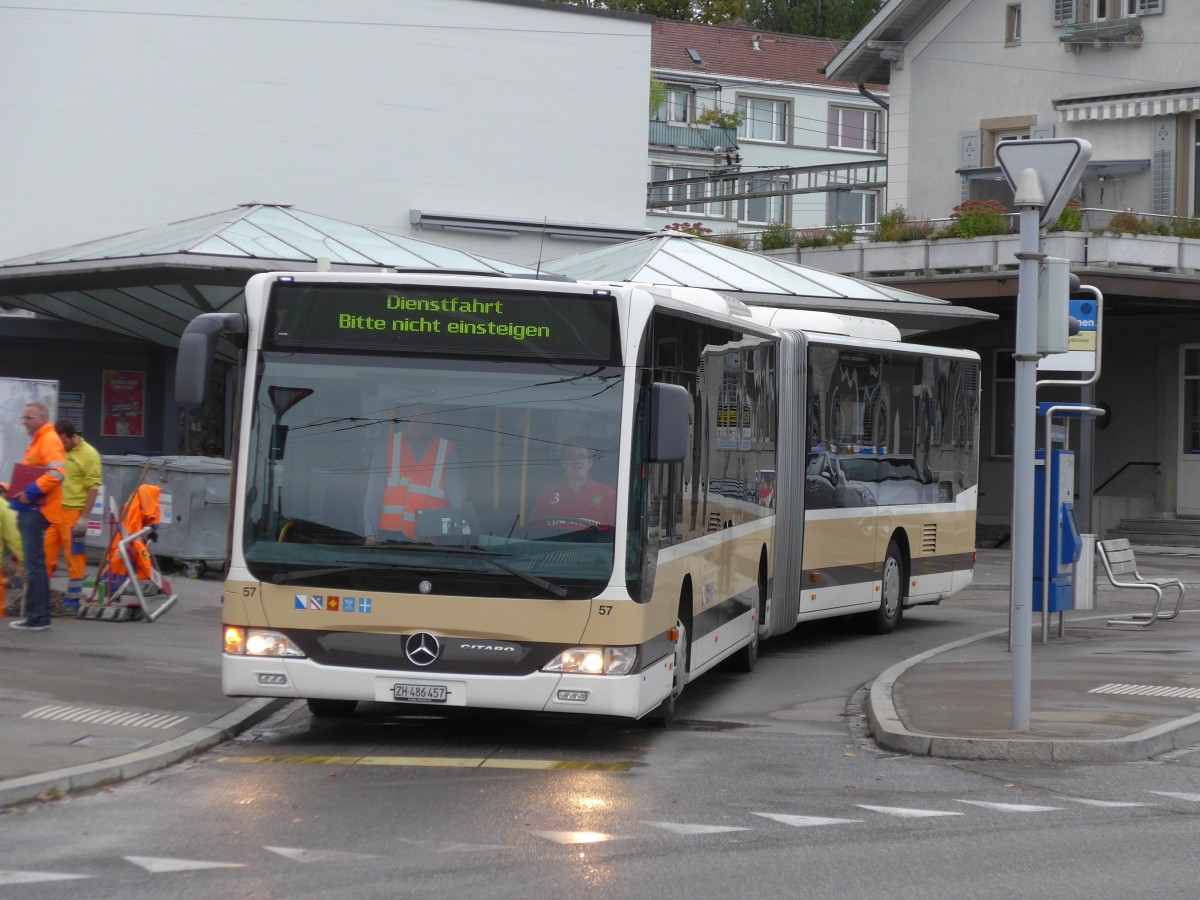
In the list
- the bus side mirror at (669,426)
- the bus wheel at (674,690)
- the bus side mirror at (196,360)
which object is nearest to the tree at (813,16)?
the bus wheel at (674,690)

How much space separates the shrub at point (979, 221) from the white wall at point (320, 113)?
7422 millimetres

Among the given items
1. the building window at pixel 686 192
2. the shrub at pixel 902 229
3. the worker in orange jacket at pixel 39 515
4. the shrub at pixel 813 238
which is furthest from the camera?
the building window at pixel 686 192

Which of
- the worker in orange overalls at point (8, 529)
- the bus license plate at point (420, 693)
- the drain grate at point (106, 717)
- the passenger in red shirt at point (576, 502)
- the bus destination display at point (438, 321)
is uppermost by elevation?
the bus destination display at point (438, 321)

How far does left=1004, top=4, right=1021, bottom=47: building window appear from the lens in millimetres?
34250

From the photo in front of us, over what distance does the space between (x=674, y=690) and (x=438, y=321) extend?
8.87 feet

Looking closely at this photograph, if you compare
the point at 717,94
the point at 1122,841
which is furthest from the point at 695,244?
the point at 717,94

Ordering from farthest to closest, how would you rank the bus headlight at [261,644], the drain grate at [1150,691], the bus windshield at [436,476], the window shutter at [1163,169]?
the window shutter at [1163,169] → the drain grate at [1150,691] → the bus headlight at [261,644] → the bus windshield at [436,476]

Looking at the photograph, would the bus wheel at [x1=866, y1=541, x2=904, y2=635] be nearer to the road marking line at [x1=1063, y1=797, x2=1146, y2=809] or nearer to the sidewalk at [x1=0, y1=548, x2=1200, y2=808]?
the sidewalk at [x1=0, y1=548, x2=1200, y2=808]

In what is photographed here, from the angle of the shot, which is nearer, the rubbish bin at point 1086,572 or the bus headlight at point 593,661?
the bus headlight at point 593,661

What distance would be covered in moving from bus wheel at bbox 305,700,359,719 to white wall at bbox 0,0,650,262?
20.8 m

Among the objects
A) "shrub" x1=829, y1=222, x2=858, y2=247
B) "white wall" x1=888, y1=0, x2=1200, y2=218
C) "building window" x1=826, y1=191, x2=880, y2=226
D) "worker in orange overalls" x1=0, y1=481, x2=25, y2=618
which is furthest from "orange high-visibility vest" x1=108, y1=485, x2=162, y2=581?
"white wall" x1=888, y1=0, x2=1200, y2=218

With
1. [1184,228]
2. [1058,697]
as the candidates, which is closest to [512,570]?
[1058,697]

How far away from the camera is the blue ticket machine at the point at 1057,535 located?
15.1m

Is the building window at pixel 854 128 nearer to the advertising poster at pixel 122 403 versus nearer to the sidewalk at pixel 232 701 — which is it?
the advertising poster at pixel 122 403
